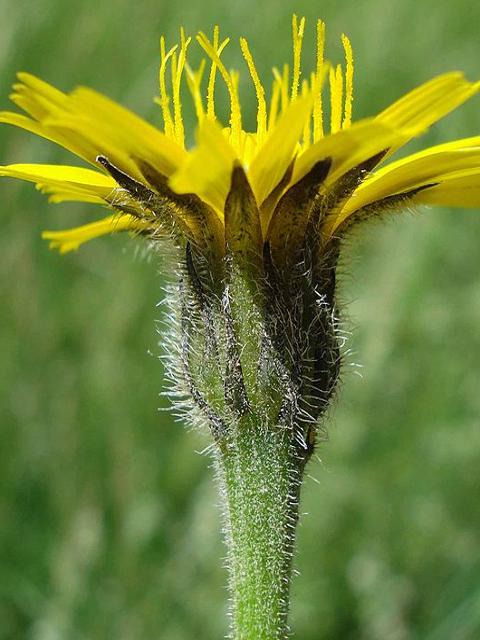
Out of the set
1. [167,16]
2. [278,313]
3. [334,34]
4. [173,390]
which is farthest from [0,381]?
[334,34]

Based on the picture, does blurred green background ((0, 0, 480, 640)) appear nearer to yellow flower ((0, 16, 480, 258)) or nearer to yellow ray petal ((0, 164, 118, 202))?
yellow ray petal ((0, 164, 118, 202))

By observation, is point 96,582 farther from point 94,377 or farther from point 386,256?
point 386,256

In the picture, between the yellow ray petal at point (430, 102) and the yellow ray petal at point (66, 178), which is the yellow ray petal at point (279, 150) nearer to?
the yellow ray petal at point (430, 102)

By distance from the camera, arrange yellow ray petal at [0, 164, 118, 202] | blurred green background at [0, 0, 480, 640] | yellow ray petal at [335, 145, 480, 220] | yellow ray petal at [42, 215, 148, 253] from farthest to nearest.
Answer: blurred green background at [0, 0, 480, 640]
yellow ray petal at [42, 215, 148, 253]
yellow ray petal at [0, 164, 118, 202]
yellow ray petal at [335, 145, 480, 220]

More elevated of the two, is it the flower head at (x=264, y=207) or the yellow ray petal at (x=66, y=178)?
the yellow ray petal at (x=66, y=178)

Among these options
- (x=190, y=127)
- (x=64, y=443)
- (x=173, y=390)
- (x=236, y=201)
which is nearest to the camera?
(x=236, y=201)

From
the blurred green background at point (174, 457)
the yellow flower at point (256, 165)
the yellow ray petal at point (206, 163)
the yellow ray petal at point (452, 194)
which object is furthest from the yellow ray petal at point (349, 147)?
the blurred green background at point (174, 457)

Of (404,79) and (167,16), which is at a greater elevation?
(167,16)

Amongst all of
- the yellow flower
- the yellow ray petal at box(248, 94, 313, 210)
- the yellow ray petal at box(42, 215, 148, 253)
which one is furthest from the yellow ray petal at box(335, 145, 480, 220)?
the yellow ray petal at box(42, 215, 148, 253)

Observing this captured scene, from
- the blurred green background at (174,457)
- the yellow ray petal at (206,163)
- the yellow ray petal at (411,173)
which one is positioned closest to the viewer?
the yellow ray petal at (206,163)
